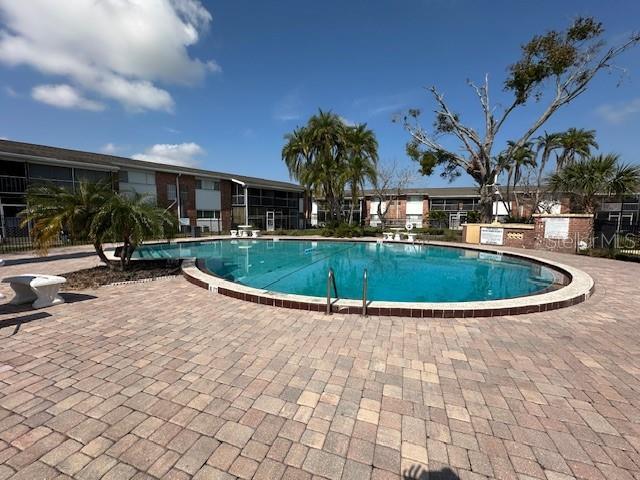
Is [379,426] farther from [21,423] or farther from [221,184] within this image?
[221,184]

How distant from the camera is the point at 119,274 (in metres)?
8.17

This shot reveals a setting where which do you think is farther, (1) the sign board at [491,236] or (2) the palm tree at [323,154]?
(2) the palm tree at [323,154]

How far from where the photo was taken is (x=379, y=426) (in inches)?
98.3

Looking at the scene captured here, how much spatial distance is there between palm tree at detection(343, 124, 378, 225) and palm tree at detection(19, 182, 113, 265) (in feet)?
57.5

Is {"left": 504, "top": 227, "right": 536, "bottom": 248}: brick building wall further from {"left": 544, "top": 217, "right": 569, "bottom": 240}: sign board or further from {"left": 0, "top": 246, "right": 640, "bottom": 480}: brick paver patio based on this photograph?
{"left": 0, "top": 246, "right": 640, "bottom": 480}: brick paver patio

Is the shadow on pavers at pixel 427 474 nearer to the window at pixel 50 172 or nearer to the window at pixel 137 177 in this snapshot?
the window at pixel 50 172

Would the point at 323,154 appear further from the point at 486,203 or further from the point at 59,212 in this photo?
the point at 59,212

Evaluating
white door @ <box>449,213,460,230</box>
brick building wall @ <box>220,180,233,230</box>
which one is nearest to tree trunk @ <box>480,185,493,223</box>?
white door @ <box>449,213,460,230</box>

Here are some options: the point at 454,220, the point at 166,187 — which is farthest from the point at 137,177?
the point at 454,220

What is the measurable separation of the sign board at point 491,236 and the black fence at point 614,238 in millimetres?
4175

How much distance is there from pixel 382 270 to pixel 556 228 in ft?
35.1

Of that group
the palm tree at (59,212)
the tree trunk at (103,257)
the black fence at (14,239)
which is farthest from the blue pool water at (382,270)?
the palm tree at (59,212)

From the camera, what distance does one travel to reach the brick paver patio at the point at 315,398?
6.97 ft

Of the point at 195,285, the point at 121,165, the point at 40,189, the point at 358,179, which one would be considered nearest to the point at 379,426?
the point at 195,285
